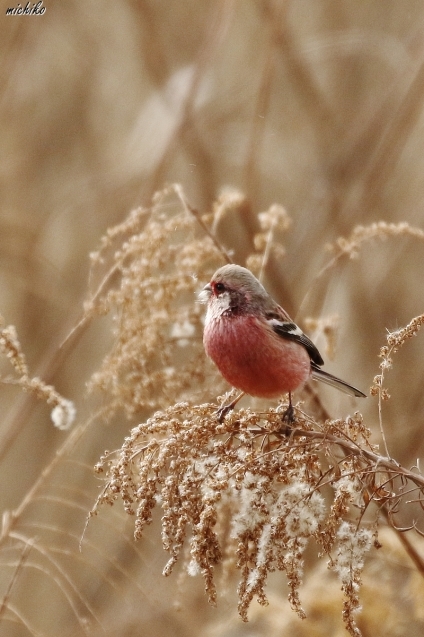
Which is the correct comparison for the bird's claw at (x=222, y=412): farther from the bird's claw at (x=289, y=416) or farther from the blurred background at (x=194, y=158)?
the blurred background at (x=194, y=158)

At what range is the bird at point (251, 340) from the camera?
1.88 m

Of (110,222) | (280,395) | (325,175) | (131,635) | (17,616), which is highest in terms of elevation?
(325,175)

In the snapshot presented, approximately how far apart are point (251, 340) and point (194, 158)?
4.86ft

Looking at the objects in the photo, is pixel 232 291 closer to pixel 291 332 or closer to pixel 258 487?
pixel 291 332

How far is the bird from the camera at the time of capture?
1883 millimetres

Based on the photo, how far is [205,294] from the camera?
77.5 inches

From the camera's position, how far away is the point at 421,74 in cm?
289

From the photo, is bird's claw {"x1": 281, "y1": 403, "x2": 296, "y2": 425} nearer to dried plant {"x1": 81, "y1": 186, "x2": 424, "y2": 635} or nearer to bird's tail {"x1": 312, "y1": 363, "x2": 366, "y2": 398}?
dried plant {"x1": 81, "y1": 186, "x2": 424, "y2": 635}

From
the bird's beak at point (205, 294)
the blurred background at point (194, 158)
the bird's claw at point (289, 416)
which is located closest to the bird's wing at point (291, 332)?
the bird's beak at point (205, 294)

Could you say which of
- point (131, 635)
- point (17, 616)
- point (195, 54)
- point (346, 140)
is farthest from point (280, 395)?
point (195, 54)

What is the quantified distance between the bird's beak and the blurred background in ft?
2.09

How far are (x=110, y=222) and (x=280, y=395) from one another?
5.39 ft

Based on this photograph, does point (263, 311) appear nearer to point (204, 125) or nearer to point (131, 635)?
point (131, 635)

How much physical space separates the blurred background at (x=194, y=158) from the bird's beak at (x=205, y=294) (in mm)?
Answer: 637
